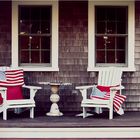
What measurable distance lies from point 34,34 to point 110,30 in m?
1.56

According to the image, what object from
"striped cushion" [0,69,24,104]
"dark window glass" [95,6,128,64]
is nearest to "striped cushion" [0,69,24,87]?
"striped cushion" [0,69,24,104]

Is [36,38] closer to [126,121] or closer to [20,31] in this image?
[20,31]

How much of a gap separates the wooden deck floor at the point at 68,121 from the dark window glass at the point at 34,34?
4.29 ft

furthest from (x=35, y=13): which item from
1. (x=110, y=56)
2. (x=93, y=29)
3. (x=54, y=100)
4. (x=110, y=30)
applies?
(x=54, y=100)

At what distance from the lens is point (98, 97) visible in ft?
25.2

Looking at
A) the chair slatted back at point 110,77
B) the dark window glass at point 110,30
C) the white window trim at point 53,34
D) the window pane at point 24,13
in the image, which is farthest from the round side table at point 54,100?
the window pane at point 24,13

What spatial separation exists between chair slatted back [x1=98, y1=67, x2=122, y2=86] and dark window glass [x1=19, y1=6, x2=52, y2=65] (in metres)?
1.20

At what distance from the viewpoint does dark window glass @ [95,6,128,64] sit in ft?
28.4

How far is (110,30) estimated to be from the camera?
8.67 meters

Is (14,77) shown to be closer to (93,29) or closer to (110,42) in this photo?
(93,29)

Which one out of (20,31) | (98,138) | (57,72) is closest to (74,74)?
(57,72)

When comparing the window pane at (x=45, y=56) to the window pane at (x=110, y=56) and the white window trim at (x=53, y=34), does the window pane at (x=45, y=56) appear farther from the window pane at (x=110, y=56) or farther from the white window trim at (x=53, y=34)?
the window pane at (x=110, y=56)

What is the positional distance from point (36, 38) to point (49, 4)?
743 millimetres

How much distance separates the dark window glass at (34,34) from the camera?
8625 millimetres
